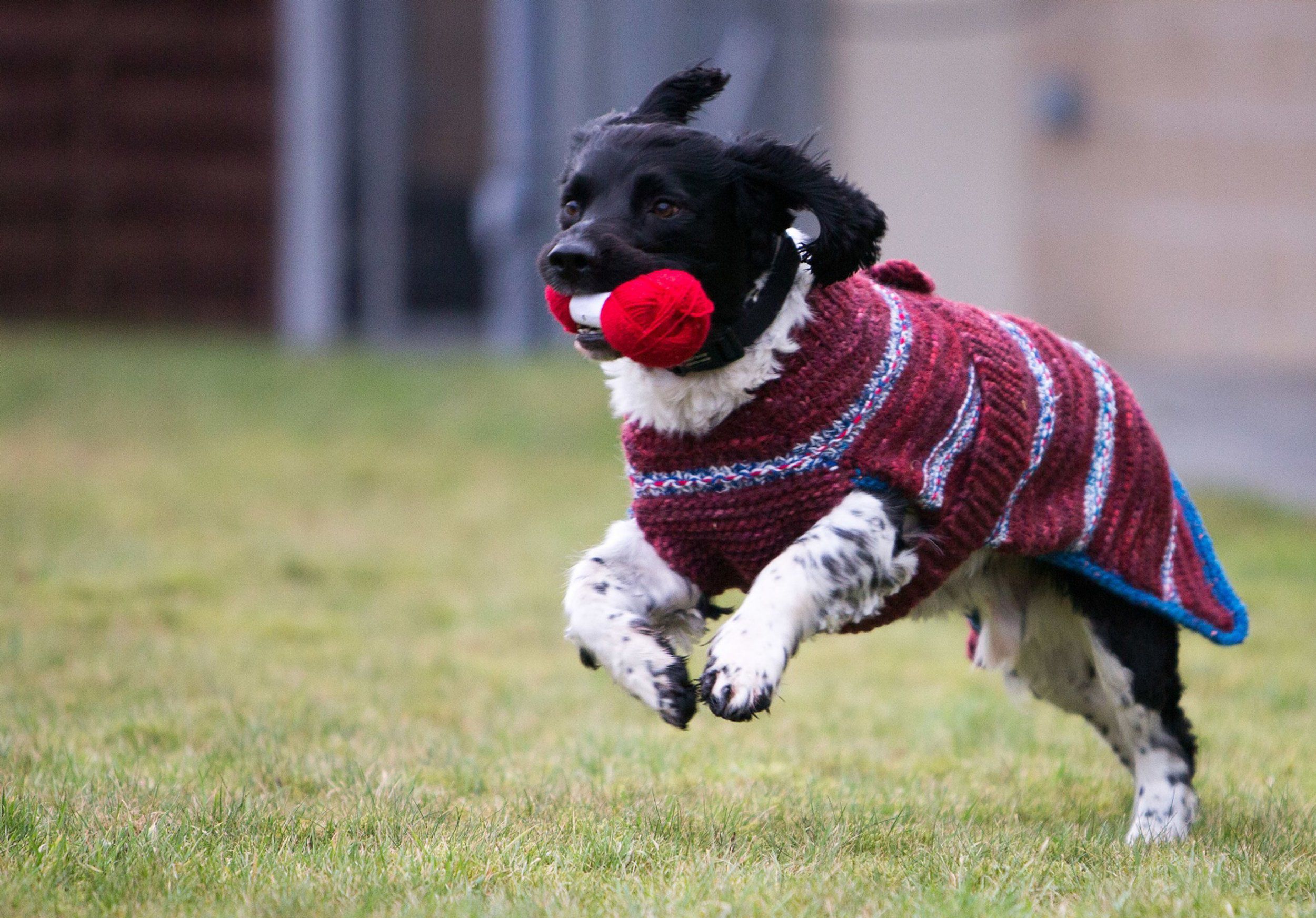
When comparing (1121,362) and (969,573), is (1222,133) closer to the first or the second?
(1121,362)

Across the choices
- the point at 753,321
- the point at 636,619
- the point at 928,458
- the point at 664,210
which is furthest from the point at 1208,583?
the point at 664,210

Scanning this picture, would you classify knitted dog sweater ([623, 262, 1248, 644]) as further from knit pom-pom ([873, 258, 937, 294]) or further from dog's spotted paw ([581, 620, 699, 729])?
dog's spotted paw ([581, 620, 699, 729])

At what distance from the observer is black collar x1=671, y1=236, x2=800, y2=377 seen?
9.87ft

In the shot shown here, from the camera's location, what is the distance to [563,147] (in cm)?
1221

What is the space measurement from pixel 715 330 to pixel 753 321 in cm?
8

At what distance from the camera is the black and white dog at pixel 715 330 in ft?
9.37

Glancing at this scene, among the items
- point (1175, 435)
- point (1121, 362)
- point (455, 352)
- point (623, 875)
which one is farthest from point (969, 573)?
point (1121, 362)

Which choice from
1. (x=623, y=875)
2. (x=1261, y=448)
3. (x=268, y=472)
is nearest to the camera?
(x=623, y=875)

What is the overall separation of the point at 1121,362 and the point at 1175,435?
4.91 m

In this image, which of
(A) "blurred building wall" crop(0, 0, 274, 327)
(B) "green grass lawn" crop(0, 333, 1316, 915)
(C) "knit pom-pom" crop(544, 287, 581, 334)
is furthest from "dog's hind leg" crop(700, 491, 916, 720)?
(A) "blurred building wall" crop(0, 0, 274, 327)

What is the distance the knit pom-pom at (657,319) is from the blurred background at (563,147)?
8.89 meters

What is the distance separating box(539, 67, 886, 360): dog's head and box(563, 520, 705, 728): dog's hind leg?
430 mm

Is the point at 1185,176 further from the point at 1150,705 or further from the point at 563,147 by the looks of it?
the point at 1150,705

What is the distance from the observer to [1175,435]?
10492 mm
